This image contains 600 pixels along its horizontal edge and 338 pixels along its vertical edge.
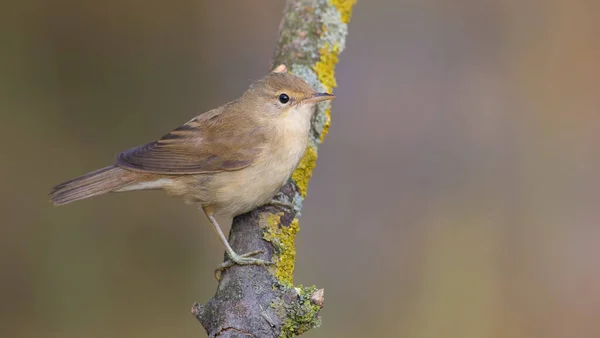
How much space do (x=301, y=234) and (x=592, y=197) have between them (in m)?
2.46

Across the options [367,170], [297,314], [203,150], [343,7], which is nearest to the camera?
[297,314]

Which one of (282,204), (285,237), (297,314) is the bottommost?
(297,314)

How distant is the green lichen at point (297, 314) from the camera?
9.25 ft

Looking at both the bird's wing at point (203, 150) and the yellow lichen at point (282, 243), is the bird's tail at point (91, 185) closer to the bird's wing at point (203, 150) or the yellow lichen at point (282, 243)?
the bird's wing at point (203, 150)

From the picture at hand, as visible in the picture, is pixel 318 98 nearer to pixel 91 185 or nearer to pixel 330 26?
pixel 330 26

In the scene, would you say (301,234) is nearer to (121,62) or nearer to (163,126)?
(163,126)

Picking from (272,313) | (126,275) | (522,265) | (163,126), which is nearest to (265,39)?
(163,126)

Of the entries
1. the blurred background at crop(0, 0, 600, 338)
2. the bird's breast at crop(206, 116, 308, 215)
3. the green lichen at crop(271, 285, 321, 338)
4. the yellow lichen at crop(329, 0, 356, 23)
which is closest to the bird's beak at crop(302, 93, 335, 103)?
the bird's breast at crop(206, 116, 308, 215)

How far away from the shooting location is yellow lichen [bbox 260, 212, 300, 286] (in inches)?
124

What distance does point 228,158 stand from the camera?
3680 mm

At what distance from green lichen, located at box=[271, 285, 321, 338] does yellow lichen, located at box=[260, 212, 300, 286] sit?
0.21 meters

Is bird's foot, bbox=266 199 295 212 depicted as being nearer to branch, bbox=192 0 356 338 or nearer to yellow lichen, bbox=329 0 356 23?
branch, bbox=192 0 356 338

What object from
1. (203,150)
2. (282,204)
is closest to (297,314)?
(282,204)

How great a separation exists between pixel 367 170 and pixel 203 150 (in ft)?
8.13
